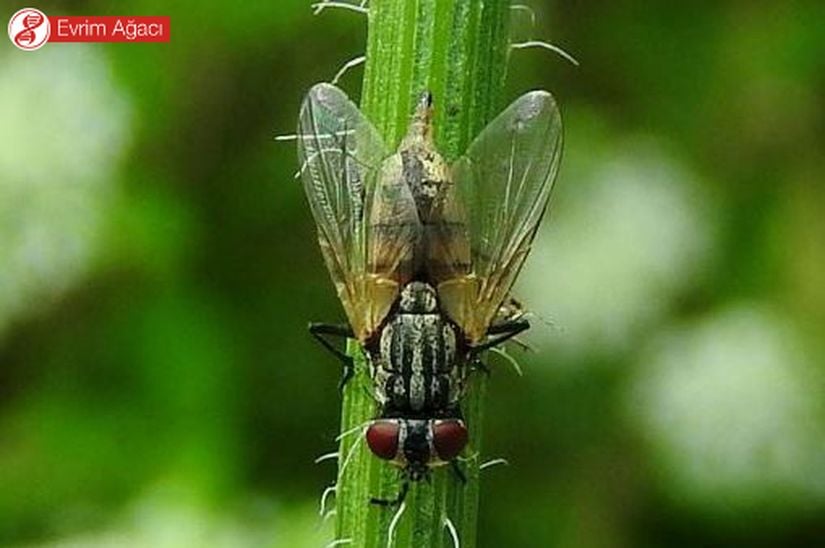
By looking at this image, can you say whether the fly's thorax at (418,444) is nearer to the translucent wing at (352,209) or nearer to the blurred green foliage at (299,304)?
the translucent wing at (352,209)

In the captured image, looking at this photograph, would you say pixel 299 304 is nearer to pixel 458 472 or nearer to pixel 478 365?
pixel 478 365

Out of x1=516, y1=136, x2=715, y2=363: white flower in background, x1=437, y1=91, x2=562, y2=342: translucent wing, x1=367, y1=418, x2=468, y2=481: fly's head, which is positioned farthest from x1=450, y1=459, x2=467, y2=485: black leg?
x1=516, y1=136, x2=715, y2=363: white flower in background

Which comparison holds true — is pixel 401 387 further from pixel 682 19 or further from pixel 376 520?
pixel 682 19

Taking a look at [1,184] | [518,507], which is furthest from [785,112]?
[1,184]

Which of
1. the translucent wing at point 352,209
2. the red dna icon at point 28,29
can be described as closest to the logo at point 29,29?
the red dna icon at point 28,29

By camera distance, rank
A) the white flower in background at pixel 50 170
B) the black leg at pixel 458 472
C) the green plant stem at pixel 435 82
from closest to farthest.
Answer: the green plant stem at pixel 435 82 → the black leg at pixel 458 472 → the white flower in background at pixel 50 170

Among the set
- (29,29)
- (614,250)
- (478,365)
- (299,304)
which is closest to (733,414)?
(614,250)

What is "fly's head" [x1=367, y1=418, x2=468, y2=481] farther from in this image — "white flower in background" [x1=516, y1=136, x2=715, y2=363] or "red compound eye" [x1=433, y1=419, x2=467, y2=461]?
"white flower in background" [x1=516, y1=136, x2=715, y2=363]
